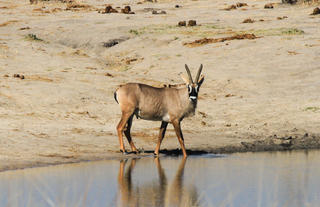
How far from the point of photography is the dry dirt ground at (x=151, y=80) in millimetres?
18656

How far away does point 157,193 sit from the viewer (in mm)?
12586

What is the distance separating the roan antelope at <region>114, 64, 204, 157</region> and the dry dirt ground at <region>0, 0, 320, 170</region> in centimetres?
100

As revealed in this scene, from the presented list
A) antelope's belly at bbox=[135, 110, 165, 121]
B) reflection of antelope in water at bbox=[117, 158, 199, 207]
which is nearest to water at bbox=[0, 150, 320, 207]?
reflection of antelope in water at bbox=[117, 158, 199, 207]

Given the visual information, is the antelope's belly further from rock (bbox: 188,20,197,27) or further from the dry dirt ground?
rock (bbox: 188,20,197,27)

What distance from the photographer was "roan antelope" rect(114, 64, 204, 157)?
16.9m

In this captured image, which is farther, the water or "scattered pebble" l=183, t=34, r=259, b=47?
Answer: "scattered pebble" l=183, t=34, r=259, b=47

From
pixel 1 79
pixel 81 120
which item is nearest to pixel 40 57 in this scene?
pixel 1 79

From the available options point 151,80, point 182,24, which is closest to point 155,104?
point 151,80

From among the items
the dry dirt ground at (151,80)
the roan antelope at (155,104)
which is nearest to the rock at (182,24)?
the dry dirt ground at (151,80)

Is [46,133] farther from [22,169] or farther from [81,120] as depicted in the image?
[22,169]

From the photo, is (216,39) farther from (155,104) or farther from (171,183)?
(171,183)

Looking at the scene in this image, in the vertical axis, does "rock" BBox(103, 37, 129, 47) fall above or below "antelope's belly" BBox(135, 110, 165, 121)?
below

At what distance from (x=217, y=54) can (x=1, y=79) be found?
11.6m

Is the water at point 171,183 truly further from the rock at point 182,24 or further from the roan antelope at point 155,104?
the rock at point 182,24
